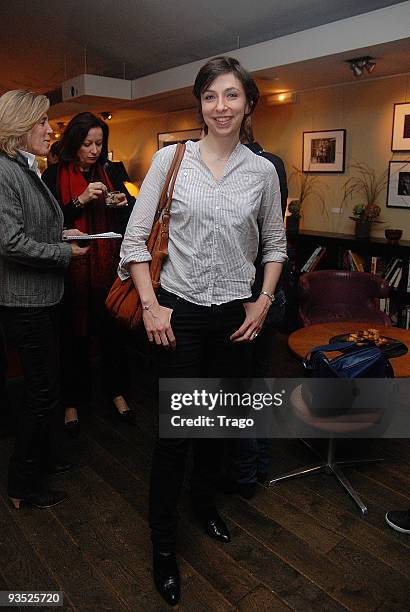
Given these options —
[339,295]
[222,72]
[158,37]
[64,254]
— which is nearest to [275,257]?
[222,72]

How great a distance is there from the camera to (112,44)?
5273mm

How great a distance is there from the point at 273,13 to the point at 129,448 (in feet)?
10.9

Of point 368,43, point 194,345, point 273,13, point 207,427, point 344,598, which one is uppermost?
point 273,13

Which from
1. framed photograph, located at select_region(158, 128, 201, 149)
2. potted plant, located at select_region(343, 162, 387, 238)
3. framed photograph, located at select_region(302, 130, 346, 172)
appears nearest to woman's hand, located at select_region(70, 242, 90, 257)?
potted plant, located at select_region(343, 162, 387, 238)

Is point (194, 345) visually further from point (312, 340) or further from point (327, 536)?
point (312, 340)

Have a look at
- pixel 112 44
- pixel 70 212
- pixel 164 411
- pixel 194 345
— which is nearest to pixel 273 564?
pixel 164 411

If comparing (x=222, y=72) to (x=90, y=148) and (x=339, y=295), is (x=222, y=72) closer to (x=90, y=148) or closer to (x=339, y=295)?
(x=90, y=148)

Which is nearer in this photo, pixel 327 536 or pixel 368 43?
pixel 327 536

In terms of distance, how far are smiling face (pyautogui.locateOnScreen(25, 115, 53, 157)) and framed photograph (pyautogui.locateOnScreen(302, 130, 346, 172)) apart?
334 centimetres

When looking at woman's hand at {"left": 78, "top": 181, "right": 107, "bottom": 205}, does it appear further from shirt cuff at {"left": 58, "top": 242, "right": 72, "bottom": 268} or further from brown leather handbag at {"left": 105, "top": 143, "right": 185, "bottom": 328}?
brown leather handbag at {"left": 105, "top": 143, "right": 185, "bottom": 328}

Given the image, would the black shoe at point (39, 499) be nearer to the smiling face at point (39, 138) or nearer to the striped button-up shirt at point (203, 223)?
the striped button-up shirt at point (203, 223)

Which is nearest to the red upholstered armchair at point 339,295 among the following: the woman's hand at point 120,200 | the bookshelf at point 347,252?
the bookshelf at point 347,252

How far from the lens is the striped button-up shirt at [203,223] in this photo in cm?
148

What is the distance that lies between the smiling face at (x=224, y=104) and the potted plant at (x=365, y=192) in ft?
10.3
